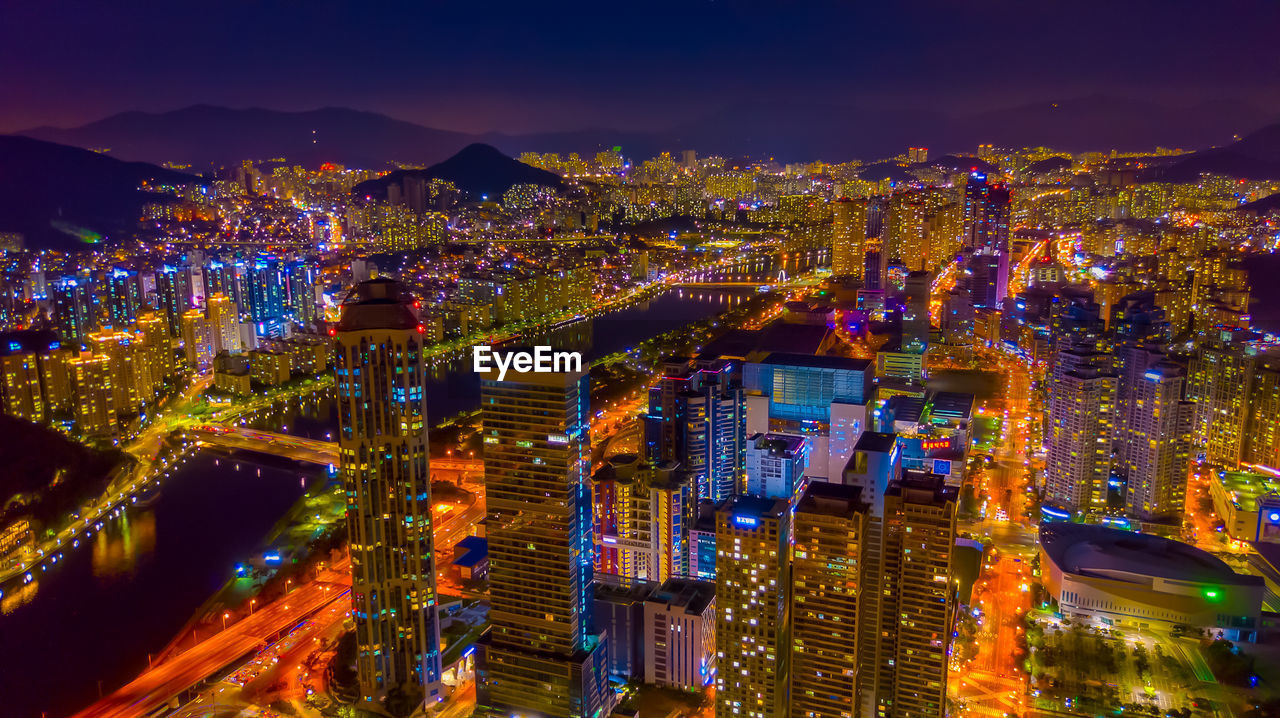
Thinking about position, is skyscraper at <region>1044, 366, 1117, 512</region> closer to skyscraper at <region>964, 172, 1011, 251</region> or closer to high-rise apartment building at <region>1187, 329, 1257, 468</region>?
high-rise apartment building at <region>1187, 329, 1257, 468</region>

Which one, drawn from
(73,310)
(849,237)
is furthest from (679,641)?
(849,237)

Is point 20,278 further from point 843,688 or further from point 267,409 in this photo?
point 843,688

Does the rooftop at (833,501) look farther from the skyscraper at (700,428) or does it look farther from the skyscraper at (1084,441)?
the skyscraper at (1084,441)

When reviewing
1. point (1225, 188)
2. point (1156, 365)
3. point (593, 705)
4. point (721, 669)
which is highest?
point (1225, 188)

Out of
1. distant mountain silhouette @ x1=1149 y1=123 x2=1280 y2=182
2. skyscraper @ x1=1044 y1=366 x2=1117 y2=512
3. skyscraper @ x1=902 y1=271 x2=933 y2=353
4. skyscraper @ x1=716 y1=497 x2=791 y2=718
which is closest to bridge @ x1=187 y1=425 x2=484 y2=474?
skyscraper @ x1=716 y1=497 x2=791 y2=718

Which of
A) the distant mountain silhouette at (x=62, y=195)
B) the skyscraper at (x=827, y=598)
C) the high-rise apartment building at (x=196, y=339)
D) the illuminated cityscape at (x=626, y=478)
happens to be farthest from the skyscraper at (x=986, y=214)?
the distant mountain silhouette at (x=62, y=195)

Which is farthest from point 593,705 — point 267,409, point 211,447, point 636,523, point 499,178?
point 499,178
